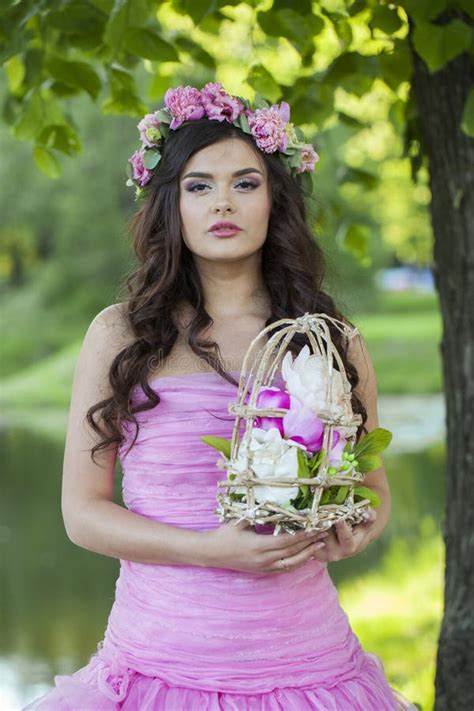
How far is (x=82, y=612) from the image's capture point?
23.0ft

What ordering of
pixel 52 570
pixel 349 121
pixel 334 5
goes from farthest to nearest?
pixel 52 570
pixel 334 5
pixel 349 121

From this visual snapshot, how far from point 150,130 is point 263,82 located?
117cm

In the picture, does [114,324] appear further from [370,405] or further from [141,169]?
[370,405]

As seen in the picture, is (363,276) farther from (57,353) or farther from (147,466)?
(147,466)

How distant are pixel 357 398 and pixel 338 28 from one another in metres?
1.51

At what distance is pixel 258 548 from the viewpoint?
75.7 inches

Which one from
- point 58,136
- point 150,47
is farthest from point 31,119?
point 150,47

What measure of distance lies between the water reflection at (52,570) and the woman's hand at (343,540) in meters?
2.92

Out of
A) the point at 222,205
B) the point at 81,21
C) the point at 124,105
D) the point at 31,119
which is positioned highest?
the point at 81,21

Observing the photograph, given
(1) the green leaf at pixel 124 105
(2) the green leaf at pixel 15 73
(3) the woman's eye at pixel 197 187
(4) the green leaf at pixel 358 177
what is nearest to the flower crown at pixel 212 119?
(3) the woman's eye at pixel 197 187

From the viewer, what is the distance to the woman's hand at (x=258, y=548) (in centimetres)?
191

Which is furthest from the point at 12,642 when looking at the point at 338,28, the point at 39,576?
the point at 338,28

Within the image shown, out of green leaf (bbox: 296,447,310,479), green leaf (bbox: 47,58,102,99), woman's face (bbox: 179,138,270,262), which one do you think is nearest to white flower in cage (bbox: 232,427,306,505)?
green leaf (bbox: 296,447,310,479)

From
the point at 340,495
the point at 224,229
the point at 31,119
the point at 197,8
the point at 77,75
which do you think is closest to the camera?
the point at 340,495
